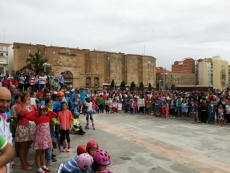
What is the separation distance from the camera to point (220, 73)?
349ft

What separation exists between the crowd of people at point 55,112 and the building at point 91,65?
49004 mm

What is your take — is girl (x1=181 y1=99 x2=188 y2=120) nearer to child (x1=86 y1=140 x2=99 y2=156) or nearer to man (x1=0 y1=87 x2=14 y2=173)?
child (x1=86 y1=140 x2=99 y2=156)

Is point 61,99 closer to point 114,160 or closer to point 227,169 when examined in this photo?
point 114,160

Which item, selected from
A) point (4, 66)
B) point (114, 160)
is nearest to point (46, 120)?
point (114, 160)

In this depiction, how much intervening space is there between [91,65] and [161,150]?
74.1m

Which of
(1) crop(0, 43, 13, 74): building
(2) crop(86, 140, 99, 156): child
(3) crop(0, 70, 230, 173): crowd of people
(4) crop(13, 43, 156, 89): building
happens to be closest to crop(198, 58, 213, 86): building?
(4) crop(13, 43, 156, 89): building

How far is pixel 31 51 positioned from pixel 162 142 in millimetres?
67607

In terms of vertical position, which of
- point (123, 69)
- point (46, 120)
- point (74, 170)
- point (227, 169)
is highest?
point (123, 69)

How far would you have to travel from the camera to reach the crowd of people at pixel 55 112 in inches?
123

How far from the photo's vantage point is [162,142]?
27.8 ft

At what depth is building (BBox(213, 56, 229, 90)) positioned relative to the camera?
106688 millimetres

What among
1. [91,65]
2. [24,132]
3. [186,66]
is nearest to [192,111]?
[24,132]

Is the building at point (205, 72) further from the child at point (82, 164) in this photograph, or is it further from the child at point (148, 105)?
the child at point (82, 164)

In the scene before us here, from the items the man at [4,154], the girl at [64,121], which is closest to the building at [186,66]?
the girl at [64,121]
